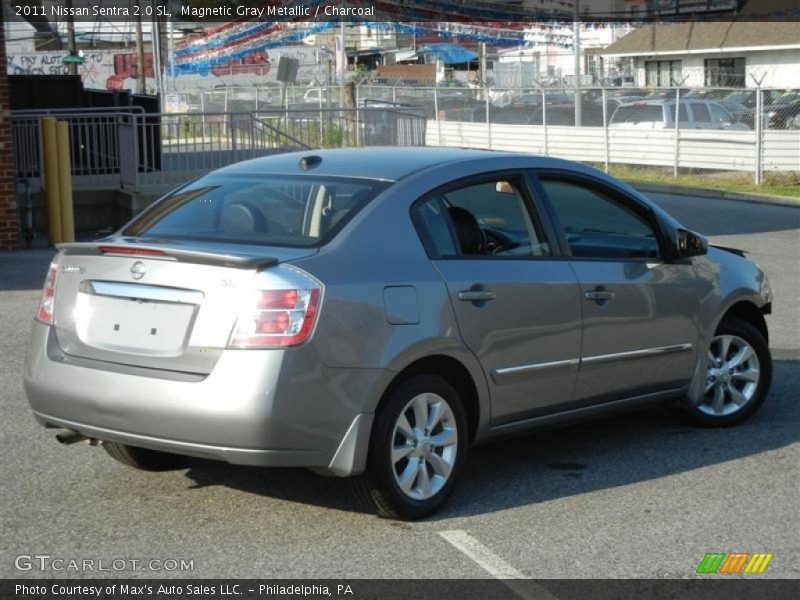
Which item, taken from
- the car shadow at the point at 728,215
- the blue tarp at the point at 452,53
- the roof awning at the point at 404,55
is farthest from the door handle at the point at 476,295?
the roof awning at the point at 404,55

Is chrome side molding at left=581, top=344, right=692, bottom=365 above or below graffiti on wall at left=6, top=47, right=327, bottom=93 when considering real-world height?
below

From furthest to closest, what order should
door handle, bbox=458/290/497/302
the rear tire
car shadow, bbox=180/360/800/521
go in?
the rear tire
car shadow, bbox=180/360/800/521
door handle, bbox=458/290/497/302

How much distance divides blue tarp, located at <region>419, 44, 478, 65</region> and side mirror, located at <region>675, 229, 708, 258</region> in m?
53.7

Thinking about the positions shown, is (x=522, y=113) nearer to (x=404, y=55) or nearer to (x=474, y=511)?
(x=474, y=511)

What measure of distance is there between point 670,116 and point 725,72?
1900 cm

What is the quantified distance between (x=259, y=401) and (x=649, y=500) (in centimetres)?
204

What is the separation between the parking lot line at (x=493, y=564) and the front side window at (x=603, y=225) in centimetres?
194

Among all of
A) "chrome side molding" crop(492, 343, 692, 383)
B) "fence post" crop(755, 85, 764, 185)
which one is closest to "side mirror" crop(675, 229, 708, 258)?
"chrome side molding" crop(492, 343, 692, 383)

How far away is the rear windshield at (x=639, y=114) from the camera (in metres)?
29.8

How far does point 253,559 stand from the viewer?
5.07 m

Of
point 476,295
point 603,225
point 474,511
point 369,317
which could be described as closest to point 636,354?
point 603,225

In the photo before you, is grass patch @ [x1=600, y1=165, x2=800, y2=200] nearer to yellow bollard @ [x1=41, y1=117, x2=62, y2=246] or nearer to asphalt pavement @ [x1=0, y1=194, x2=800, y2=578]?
yellow bollard @ [x1=41, y1=117, x2=62, y2=246]

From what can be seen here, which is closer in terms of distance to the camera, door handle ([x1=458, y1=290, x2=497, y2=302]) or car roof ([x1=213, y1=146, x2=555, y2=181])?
door handle ([x1=458, y1=290, x2=497, y2=302])

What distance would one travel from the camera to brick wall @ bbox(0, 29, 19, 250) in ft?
49.6
